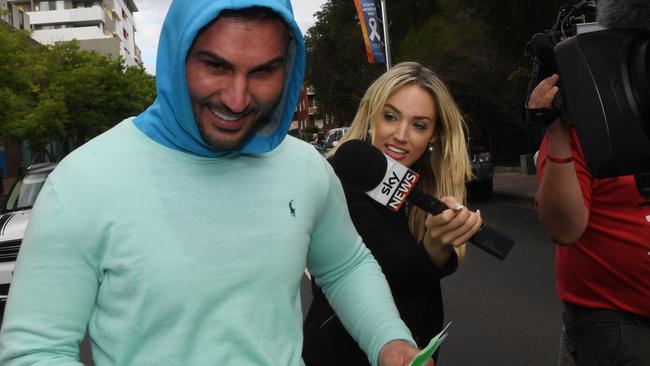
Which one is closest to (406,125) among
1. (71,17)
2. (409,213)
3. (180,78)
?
(409,213)

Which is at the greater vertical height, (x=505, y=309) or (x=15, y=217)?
(x=15, y=217)

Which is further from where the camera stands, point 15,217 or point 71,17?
point 71,17

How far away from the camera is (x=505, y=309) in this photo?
629 cm

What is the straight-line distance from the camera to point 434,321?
7.89 feet

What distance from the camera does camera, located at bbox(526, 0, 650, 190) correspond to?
1457mm

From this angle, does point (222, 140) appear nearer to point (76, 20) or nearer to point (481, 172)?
point (481, 172)

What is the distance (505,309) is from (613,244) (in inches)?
167

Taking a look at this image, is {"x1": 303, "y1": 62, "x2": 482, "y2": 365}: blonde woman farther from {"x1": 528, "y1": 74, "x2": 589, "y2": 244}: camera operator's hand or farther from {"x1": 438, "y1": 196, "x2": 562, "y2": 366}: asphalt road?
{"x1": 438, "y1": 196, "x2": 562, "y2": 366}: asphalt road

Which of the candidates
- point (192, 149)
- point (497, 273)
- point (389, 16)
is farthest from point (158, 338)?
point (389, 16)

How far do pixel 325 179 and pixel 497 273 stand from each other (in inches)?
258

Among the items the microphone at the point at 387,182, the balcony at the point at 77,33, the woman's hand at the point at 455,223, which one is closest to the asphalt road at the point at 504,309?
the microphone at the point at 387,182

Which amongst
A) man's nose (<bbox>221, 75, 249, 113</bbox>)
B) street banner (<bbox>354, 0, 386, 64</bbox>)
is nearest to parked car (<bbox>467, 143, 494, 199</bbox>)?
street banner (<bbox>354, 0, 386, 64</bbox>)

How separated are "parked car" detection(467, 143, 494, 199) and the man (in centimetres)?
1400

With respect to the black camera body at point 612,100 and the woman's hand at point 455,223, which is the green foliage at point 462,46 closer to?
the woman's hand at point 455,223
